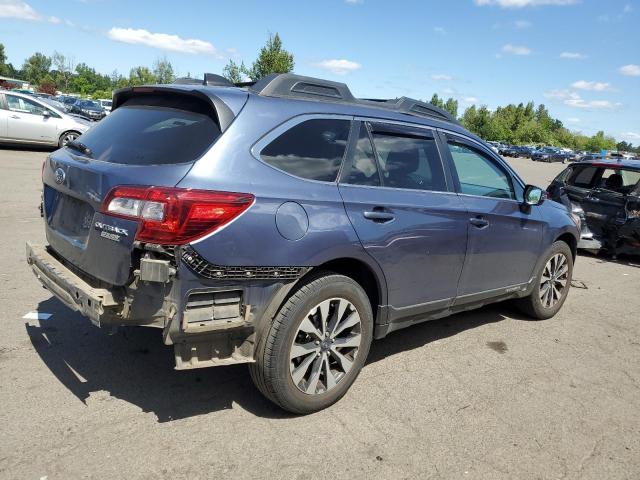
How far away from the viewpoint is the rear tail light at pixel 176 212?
2.69 metres

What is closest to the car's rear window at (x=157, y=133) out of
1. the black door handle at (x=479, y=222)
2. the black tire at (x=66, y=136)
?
the black door handle at (x=479, y=222)

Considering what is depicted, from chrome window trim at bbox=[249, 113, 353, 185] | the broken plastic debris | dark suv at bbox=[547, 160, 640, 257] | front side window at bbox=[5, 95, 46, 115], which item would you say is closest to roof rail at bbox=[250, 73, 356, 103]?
chrome window trim at bbox=[249, 113, 353, 185]

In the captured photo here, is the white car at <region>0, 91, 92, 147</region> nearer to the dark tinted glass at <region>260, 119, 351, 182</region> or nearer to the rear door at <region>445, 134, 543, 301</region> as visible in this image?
the rear door at <region>445, 134, 543, 301</region>

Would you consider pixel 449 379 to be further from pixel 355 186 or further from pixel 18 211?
pixel 18 211

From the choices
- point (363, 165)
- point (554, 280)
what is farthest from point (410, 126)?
point (554, 280)

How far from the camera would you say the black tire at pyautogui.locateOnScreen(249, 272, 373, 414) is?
9.93 ft

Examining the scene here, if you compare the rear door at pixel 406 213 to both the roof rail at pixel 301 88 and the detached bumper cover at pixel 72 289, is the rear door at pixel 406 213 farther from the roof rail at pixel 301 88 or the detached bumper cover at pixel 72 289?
the detached bumper cover at pixel 72 289

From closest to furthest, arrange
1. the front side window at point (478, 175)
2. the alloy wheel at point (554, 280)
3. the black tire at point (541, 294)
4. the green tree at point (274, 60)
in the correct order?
the front side window at point (478, 175) → the black tire at point (541, 294) → the alloy wheel at point (554, 280) → the green tree at point (274, 60)

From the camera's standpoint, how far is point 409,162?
12.8 ft

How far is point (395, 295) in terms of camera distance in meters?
3.69

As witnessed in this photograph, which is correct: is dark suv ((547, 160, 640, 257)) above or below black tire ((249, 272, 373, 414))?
above

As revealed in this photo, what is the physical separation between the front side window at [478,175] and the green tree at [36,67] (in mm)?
124372

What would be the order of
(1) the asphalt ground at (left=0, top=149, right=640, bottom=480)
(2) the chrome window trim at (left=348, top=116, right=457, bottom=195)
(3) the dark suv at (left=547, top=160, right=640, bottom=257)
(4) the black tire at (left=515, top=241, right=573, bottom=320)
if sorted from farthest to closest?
1. (3) the dark suv at (left=547, top=160, right=640, bottom=257)
2. (4) the black tire at (left=515, top=241, right=573, bottom=320)
3. (2) the chrome window trim at (left=348, top=116, right=457, bottom=195)
4. (1) the asphalt ground at (left=0, top=149, right=640, bottom=480)

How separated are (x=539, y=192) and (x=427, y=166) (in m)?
1.53
